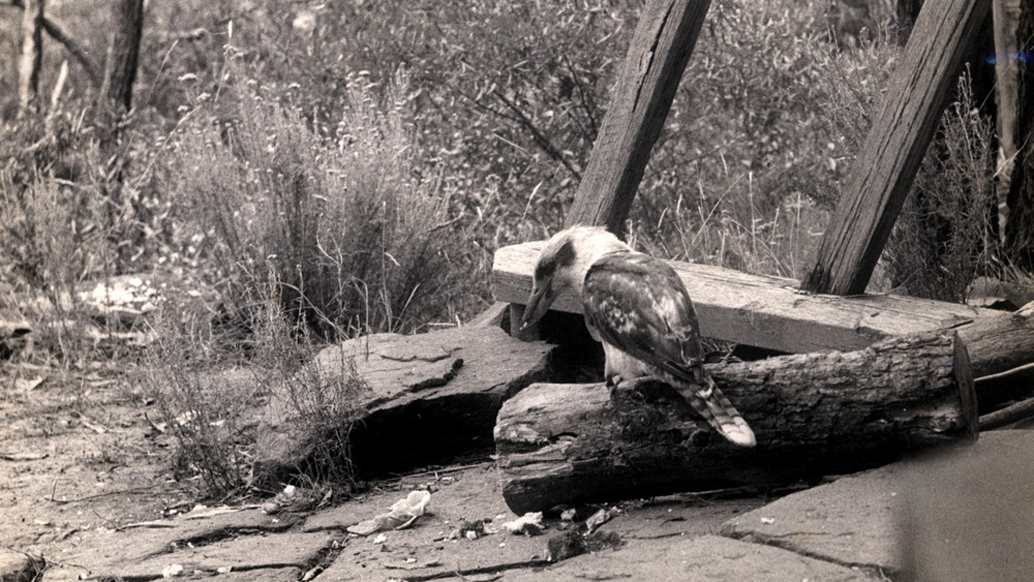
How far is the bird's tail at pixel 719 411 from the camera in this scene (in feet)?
11.1

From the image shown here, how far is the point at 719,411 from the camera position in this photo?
348cm

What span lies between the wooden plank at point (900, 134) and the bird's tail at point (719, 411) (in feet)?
3.80

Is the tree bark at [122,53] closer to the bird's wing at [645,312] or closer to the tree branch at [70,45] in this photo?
the tree branch at [70,45]

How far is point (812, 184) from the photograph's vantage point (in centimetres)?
718

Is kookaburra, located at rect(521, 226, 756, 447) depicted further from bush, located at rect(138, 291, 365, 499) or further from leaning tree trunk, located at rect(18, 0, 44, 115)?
leaning tree trunk, located at rect(18, 0, 44, 115)

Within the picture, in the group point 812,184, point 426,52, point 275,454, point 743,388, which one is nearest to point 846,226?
point 743,388

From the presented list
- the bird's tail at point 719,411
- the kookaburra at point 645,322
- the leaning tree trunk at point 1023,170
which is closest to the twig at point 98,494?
the kookaburra at point 645,322

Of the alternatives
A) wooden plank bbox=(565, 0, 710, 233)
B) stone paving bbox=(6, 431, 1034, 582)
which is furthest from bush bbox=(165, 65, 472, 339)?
stone paving bbox=(6, 431, 1034, 582)

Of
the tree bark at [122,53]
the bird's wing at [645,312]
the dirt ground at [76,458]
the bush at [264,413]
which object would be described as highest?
the tree bark at [122,53]

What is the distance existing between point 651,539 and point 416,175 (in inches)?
181

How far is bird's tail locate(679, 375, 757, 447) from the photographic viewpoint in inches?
134

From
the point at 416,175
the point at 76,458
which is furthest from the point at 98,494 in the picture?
the point at 416,175

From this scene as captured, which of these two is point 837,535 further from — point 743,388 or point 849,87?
point 849,87

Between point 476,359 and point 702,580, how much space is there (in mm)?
2403
